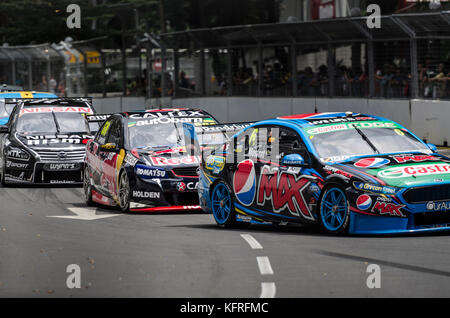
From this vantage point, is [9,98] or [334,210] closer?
[334,210]

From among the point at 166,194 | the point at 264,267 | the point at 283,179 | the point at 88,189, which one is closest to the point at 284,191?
the point at 283,179

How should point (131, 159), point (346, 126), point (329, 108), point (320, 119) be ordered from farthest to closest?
point (329, 108) → point (131, 159) → point (320, 119) → point (346, 126)

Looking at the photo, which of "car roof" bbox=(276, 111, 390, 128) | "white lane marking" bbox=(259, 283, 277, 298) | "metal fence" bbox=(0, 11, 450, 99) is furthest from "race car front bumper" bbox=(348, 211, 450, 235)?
"metal fence" bbox=(0, 11, 450, 99)

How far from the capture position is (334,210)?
35.8 ft

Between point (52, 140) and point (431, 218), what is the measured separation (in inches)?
424

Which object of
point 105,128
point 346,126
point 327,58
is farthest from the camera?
point 327,58

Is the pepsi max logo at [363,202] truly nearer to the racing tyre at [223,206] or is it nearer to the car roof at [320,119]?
the car roof at [320,119]

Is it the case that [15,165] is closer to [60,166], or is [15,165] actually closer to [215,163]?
[60,166]

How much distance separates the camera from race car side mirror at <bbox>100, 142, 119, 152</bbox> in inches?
612

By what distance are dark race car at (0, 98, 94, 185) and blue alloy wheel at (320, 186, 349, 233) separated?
848cm

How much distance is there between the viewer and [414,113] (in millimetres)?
24734

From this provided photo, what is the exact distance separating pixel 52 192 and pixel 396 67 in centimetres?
1049

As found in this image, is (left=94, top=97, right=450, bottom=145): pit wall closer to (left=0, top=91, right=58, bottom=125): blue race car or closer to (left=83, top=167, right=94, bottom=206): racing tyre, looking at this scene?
(left=0, top=91, right=58, bottom=125): blue race car
